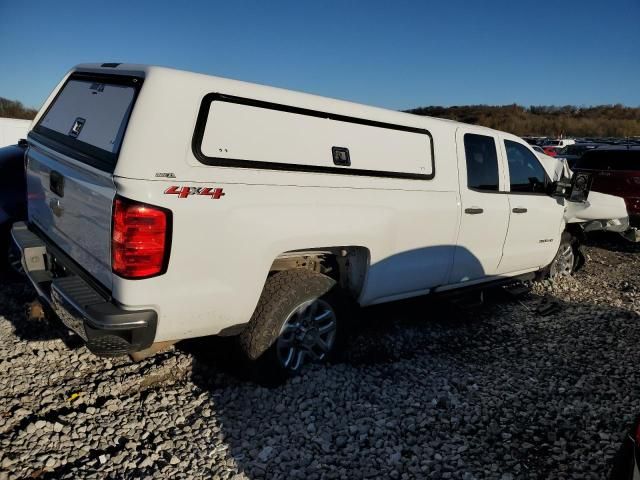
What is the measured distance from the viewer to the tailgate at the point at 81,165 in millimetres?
2646

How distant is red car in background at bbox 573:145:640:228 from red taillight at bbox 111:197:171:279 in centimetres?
836

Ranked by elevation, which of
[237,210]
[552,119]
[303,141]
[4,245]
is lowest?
[4,245]

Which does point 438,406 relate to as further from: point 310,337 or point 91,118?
point 91,118

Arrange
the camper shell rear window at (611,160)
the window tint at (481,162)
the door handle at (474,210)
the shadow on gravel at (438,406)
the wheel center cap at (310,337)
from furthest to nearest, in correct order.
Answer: the camper shell rear window at (611,160) < the window tint at (481,162) < the door handle at (474,210) < the wheel center cap at (310,337) < the shadow on gravel at (438,406)

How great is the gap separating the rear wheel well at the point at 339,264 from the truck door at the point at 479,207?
42.3 inches

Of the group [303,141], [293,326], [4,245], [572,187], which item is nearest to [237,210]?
[303,141]

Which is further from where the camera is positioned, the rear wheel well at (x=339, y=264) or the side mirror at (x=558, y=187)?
Result: the side mirror at (x=558, y=187)

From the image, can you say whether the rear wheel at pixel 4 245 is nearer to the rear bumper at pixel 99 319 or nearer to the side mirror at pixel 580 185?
the rear bumper at pixel 99 319

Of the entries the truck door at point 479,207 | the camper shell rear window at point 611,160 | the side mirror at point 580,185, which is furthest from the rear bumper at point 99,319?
the camper shell rear window at point 611,160

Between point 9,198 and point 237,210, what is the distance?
11.5 feet

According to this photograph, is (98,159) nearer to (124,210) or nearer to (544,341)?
(124,210)

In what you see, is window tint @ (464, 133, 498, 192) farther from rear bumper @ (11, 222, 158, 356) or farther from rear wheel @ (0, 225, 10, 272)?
rear wheel @ (0, 225, 10, 272)

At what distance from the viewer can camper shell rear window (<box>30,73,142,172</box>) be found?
2.68 metres

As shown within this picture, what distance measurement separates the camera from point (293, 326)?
3506 millimetres
